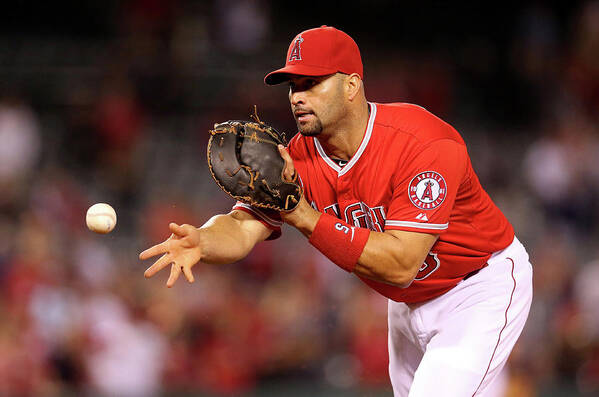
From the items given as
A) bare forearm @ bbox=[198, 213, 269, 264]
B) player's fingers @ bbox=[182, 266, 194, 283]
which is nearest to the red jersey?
bare forearm @ bbox=[198, 213, 269, 264]

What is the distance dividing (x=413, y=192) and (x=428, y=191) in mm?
69

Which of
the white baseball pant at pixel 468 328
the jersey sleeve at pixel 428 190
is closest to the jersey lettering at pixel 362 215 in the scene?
the jersey sleeve at pixel 428 190

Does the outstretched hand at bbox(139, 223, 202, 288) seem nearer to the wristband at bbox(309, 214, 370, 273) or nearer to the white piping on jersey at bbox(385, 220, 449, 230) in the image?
the wristband at bbox(309, 214, 370, 273)

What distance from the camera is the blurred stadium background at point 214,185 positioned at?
24.7 ft

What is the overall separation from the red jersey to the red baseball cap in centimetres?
36

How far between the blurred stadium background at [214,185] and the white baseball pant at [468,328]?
3.05 metres

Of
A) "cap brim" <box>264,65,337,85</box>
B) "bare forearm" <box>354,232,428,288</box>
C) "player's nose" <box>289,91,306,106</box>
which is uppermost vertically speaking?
"cap brim" <box>264,65,337,85</box>

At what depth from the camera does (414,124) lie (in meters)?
4.07

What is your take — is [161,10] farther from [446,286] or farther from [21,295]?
[446,286]

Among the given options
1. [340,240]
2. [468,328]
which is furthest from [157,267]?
[468,328]

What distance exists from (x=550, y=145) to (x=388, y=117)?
673cm

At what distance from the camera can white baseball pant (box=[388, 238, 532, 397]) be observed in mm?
4059

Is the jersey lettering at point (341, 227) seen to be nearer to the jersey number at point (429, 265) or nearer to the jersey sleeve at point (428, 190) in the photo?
the jersey sleeve at point (428, 190)

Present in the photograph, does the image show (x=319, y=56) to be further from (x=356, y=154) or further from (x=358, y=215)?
(x=358, y=215)
